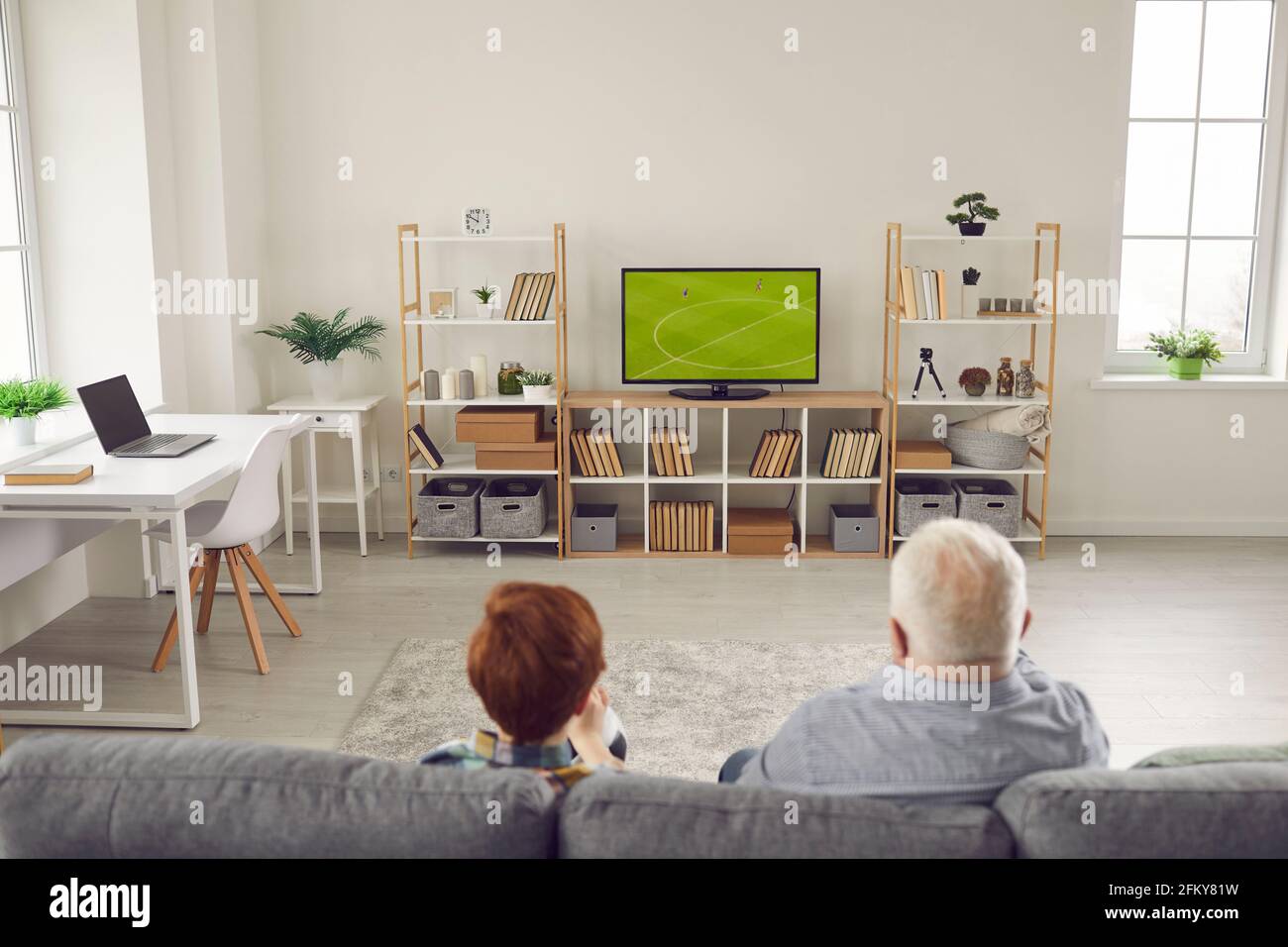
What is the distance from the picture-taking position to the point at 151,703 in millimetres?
3594

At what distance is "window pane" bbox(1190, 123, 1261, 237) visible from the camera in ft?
17.5

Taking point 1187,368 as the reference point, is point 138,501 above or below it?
below

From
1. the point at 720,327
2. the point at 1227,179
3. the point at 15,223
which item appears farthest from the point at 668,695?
the point at 1227,179

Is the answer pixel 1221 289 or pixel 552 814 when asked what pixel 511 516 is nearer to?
pixel 1221 289

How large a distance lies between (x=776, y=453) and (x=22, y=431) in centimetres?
294

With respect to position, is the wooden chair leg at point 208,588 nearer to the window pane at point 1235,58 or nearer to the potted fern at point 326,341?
the potted fern at point 326,341

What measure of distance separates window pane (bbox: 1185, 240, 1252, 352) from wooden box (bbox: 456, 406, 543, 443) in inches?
121

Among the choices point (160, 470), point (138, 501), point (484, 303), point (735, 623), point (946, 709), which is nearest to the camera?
point (946, 709)

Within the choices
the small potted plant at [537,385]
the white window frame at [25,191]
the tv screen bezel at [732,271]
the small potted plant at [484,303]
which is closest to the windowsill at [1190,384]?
the tv screen bezel at [732,271]

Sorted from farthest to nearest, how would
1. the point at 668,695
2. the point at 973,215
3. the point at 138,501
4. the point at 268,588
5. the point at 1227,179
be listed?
the point at 1227,179 → the point at 973,215 → the point at 268,588 → the point at 668,695 → the point at 138,501

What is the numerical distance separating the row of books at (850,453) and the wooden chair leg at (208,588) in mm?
2592

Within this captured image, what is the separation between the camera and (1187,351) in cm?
538
